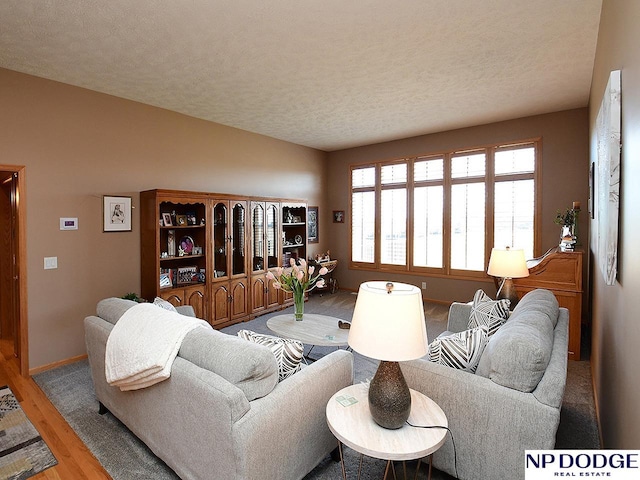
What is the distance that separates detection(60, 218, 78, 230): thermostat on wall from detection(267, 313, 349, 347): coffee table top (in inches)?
94.2

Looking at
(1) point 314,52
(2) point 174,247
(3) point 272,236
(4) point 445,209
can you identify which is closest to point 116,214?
(2) point 174,247

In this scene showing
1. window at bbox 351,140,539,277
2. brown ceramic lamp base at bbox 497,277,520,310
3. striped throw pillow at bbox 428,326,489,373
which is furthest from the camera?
window at bbox 351,140,539,277

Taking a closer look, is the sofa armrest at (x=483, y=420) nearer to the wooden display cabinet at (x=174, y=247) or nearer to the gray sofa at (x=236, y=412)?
the gray sofa at (x=236, y=412)

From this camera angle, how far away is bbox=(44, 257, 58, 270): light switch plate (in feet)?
11.5

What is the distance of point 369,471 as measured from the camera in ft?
6.55

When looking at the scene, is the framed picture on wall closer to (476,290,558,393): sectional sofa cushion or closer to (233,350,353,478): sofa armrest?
(233,350,353,478): sofa armrest

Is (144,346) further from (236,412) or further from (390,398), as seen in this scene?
(390,398)

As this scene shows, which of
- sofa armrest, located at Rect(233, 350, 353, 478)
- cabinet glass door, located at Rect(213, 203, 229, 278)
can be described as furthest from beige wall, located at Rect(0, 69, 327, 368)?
sofa armrest, located at Rect(233, 350, 353, 478)

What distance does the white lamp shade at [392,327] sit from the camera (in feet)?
4.79

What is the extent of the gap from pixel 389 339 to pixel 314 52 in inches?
102

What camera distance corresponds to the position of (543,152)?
487 cm

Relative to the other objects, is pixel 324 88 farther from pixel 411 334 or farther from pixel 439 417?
pixel 439 417

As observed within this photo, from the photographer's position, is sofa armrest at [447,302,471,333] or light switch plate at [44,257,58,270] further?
light switch plate at [44,257,58,270]

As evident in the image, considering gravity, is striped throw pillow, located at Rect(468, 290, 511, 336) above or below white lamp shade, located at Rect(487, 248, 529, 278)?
below
